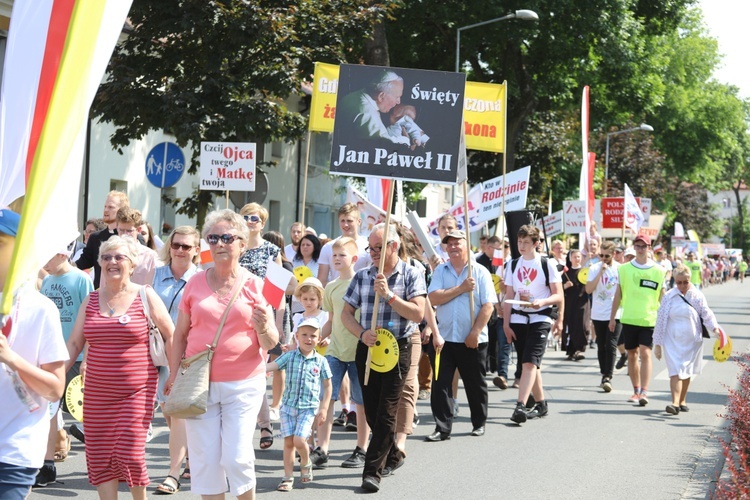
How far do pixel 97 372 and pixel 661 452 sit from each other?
18.3 feet

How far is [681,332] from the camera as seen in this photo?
12953mm

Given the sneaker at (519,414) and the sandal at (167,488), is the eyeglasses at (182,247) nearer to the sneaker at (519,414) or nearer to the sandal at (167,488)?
the sandal at (167,488)

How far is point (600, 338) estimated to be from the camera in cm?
1484

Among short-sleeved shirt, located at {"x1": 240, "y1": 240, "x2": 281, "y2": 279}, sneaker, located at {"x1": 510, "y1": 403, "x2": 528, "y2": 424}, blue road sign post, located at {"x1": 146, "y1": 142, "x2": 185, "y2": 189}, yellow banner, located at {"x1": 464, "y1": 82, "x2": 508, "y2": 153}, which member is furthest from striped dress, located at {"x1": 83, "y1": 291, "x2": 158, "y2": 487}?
yellow banner, located at {"x1": 464, "y1": 82, "x2": 508, "y2": 153}

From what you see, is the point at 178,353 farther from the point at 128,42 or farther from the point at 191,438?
the point at 128,42

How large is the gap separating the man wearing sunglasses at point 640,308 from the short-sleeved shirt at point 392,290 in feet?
18.5

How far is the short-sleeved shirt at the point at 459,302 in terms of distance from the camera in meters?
10.4

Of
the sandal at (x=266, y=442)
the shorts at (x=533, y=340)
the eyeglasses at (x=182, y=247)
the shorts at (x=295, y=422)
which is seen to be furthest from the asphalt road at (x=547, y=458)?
the eyeglasses at (x=182, y=247)

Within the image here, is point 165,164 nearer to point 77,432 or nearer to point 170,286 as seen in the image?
point 77,432

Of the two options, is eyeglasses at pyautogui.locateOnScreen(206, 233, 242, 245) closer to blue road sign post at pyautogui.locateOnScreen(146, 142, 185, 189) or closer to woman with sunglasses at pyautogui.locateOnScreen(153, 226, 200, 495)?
woman with sunglasses at pyautogui.locateOnScreen(153, 226, 200, 495)

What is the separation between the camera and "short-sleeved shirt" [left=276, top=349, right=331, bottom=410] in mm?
8273

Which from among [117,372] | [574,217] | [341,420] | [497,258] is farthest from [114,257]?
[574,217]

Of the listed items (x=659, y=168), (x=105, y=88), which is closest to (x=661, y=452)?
(x=105, y=88)

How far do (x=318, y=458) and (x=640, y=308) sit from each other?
18.8 feet
